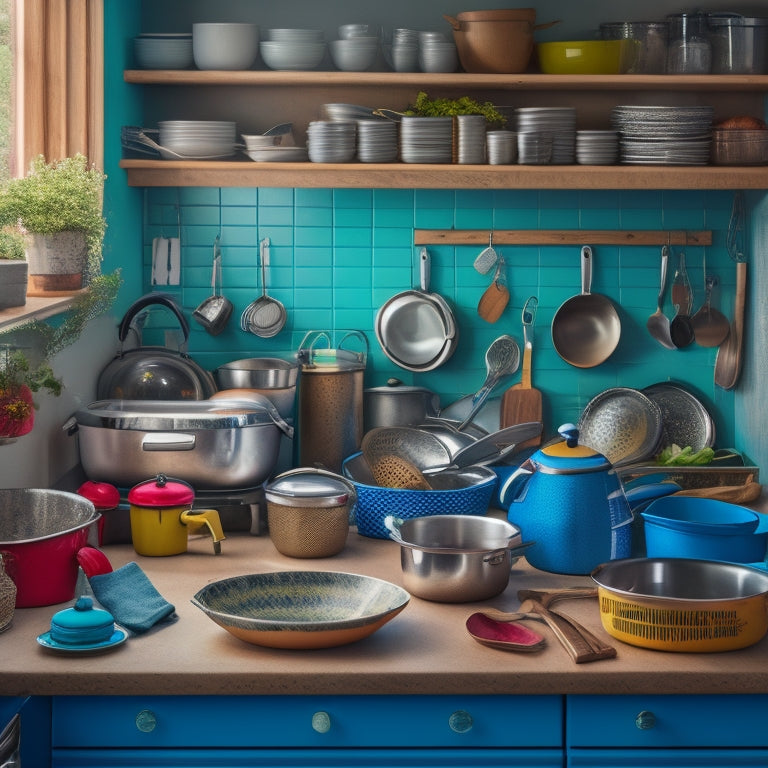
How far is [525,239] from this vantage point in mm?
3137

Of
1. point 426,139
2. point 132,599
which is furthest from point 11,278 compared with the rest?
point 426,139

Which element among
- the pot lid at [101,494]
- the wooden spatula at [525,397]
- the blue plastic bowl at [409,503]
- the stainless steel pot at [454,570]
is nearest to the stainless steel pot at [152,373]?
the pot lid at [101,494]

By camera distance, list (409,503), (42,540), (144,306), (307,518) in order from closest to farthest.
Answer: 1. (42,540)
2. (307,518)
3. (409,503)
4. (144,306)

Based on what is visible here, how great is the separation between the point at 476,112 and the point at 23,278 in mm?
1300

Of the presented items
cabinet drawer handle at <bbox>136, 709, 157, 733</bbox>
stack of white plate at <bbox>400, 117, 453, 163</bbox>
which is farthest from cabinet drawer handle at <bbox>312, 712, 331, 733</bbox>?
stack of white plate at <bbox>400, 117, 453, 163</bbox>

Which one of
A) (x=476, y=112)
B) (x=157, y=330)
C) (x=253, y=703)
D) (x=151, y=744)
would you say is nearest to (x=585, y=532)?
(x=253, y=703)

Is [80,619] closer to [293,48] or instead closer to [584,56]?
[293,48]

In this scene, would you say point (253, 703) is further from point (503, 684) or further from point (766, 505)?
point (766, 505)

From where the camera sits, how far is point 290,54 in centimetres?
287

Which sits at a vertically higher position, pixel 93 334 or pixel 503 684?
pixel 93 334

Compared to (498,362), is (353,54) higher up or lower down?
higher up

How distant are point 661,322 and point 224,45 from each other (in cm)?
139

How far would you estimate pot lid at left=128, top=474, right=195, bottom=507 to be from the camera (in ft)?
7.54

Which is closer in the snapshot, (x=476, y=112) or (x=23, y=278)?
(x=23, y=278)
